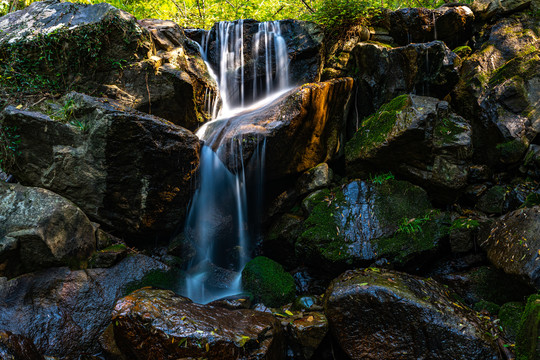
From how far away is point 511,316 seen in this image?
11.8 ft

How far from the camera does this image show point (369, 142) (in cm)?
582

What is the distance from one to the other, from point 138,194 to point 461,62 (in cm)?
766

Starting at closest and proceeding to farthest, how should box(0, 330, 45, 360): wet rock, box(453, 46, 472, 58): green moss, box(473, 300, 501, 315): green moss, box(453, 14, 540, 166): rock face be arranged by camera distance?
box(0, 330, 45, 360): wet rock → box(473, 300, 501, 315): green moss → box(453, 14, 540, 166): rock face → box(453, 46, 472, 58): green moss

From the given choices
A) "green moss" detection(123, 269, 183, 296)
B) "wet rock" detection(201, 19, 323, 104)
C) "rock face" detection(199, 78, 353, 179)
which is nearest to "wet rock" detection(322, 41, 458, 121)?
"rock face" detection(199, 78, 353, 179)

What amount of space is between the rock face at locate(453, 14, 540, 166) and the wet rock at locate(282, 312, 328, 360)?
477 cm

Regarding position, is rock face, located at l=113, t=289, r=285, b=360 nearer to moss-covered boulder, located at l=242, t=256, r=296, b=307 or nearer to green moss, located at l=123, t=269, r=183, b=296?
green moss, located at l=123, t=269, r=183, b=296

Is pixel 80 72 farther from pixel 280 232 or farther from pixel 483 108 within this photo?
pixel 483 108

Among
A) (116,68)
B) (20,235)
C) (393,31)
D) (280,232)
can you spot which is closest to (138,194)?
(20,235)

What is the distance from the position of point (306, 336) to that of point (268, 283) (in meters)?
1.32

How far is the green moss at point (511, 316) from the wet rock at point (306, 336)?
2106 millimetres

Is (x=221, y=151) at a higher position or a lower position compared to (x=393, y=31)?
lower

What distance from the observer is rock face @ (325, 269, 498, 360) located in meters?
3.26

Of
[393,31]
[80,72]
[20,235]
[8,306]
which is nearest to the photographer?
[8,306]

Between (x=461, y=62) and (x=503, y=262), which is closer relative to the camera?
(x=503, y=262)
